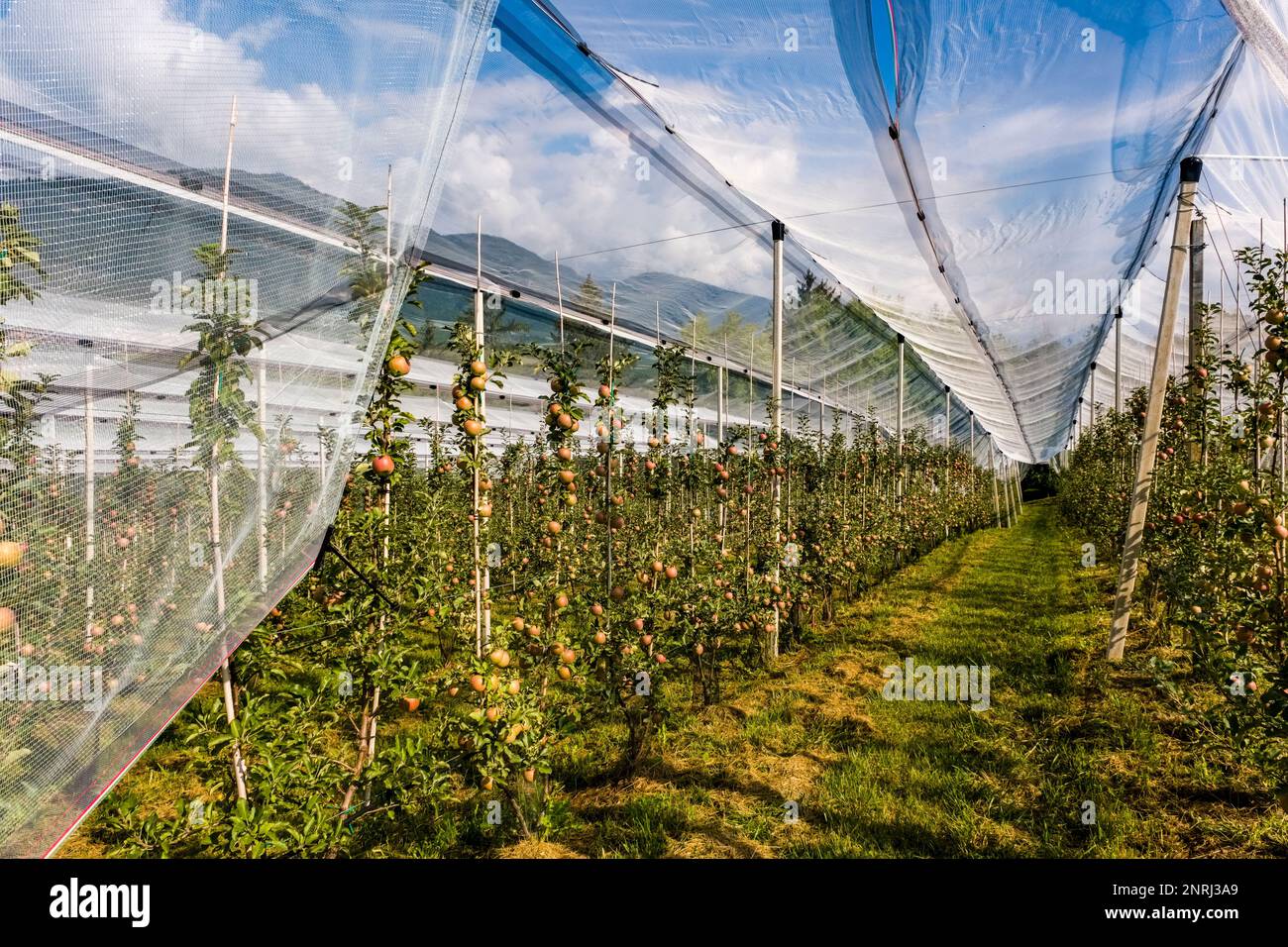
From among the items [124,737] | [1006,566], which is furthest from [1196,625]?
[1006,566]

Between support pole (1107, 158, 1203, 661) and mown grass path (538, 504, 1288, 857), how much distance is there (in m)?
0.44

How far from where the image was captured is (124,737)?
1196mm

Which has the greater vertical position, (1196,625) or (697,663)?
(1196,625)

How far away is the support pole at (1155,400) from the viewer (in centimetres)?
400

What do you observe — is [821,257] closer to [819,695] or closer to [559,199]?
[559,199]

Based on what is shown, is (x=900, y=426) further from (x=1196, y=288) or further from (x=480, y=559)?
(x=480, y=559)

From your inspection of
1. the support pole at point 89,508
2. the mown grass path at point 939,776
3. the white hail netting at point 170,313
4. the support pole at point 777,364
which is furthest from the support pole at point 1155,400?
the support pole at point 89,508

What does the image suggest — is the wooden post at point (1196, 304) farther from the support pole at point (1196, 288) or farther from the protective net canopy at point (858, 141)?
the protective net canopy at point (858, 141)

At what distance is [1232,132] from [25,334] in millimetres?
5433

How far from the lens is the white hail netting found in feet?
3.60

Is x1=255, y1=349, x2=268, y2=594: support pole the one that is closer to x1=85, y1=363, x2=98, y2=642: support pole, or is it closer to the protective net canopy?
x1=85, y1=363, x2=98, y2=642: support pole

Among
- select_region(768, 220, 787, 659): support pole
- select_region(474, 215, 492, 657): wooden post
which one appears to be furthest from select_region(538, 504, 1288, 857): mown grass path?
select_region(474, 215, 492, 657): wooden post

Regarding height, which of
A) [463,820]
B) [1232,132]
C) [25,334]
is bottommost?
[463,820]

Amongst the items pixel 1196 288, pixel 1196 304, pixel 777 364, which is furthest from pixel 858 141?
pixel 1196 288
